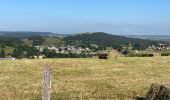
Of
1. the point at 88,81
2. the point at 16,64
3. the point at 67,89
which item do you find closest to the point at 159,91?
the point at 67,89

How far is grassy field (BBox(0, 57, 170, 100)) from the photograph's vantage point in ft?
49.3

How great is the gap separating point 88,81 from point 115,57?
9280 millimetres

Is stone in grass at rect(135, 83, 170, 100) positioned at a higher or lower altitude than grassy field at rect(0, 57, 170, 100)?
higher

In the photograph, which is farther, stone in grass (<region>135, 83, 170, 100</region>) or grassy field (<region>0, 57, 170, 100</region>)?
grassy field (<region>0, 57, 170, 100</region>)

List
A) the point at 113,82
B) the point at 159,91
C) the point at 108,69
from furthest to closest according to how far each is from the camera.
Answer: the point at 108,69 → the point at 113,82 → the point at 159,91

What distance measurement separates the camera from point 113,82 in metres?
17.6

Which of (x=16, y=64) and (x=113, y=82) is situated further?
(x=16, y=64)

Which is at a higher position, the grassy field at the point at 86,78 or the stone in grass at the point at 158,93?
the stone in grass at the point at 158,93

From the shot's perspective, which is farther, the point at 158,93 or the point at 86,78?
the point at 86,78

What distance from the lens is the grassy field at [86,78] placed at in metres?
15.0

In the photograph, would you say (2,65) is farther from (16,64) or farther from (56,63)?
(56,63)

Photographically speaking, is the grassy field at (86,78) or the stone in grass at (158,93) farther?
the grassy field at (86,78)

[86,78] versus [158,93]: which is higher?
[158,93]

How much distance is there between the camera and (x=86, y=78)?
61.1 feet
